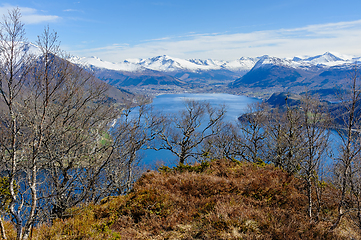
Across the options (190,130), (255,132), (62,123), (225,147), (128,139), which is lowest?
(225,147)

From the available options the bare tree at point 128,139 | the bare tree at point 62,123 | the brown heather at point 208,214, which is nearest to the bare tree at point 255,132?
the brown heather at point 208,214

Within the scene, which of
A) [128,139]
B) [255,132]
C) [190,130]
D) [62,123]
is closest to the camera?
[62,123]

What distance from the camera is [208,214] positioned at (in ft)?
23.3

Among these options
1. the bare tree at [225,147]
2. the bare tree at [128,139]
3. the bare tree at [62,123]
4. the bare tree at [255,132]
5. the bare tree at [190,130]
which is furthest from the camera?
the bare tree at [225,147]

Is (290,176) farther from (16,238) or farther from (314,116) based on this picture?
(16,238)

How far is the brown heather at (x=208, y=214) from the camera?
6.36 m

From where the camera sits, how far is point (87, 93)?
1270cm

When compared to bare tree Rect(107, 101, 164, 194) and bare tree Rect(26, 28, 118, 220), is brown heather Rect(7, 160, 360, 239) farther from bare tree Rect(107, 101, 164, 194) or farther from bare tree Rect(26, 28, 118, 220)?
bare tree Rect(107, 101, 164, 194)

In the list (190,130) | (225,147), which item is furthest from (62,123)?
(225,147)

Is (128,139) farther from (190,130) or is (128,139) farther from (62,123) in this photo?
(62,123)

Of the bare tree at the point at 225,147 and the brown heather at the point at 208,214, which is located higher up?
the brown heather at the point at 208,214

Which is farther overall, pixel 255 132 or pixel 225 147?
pixel 225 147

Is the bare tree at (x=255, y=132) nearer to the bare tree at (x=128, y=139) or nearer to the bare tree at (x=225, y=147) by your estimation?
the bare tree at (x=225, y=147)

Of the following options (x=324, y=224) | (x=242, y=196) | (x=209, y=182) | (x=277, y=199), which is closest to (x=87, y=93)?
(x=209, y=182)
